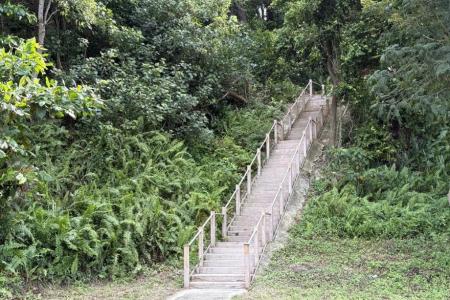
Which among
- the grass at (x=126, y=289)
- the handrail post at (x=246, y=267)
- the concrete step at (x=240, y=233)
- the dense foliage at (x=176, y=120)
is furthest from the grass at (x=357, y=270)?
the grass at (x=126, y=289)

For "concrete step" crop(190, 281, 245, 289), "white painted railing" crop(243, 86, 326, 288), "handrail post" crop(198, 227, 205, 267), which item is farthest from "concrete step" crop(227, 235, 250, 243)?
"concrete step" crop(190, 281, 245, 289)

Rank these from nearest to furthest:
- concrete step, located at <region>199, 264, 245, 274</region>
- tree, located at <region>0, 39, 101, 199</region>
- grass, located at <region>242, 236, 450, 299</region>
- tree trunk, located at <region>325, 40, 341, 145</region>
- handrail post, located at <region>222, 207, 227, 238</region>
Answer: tree, located at <region>0, 39, 101, 199</region>
grass, located at <region>242, 236, 450, 299</region>
concrete step, located at <region>199, 264, 245, 274</region>
handrail post, located at <region>222, 207, 227, 238</region>
tree trunk, located at <region>325, 40, 341, 145</region>

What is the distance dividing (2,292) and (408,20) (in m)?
9.66

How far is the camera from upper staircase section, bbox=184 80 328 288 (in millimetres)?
10930

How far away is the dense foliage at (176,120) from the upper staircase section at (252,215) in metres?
0.63

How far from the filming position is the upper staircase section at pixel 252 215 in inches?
430

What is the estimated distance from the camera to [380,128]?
18.7 meters

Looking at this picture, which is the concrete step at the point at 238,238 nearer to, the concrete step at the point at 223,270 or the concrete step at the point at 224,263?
the concrete step at the point at 224,263

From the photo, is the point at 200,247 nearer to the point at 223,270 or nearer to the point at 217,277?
the point at 223,270

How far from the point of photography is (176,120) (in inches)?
663

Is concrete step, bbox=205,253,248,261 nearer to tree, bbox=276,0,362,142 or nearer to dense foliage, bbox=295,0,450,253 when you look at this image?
dense foliage, bbox=295,0,450,253

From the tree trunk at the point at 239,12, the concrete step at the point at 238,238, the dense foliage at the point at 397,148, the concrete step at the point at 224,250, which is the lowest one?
the concrete step at the point at 224,250

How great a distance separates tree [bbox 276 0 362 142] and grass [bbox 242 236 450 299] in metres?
7.40

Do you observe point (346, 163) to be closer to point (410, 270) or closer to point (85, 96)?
point (410, 270)
